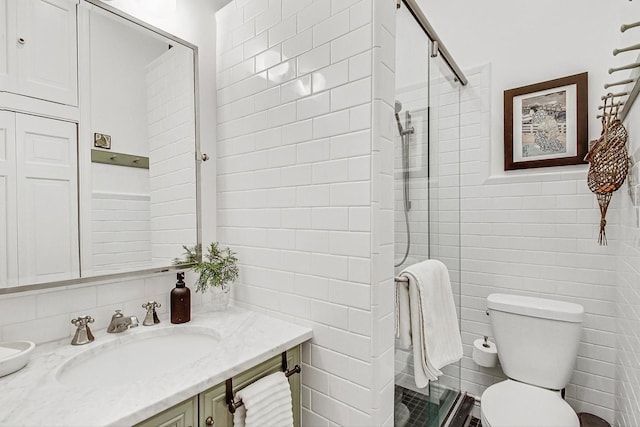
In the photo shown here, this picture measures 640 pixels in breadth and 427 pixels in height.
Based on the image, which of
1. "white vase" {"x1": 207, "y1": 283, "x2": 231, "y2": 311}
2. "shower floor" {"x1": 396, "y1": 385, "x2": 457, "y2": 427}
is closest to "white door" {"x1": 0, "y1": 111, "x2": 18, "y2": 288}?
"white vase" {"x1": 207, "y1": 283, "x2": 231, "y2": 311}

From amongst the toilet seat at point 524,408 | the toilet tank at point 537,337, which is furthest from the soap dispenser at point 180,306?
the toilet tank at point 537,337

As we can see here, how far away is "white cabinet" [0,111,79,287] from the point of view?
39.2 inches

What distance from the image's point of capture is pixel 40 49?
1.07 metres

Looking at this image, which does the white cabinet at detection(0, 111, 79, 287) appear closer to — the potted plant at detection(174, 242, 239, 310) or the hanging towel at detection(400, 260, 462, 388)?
the potted plant at detection(174, 242, 239, 310)

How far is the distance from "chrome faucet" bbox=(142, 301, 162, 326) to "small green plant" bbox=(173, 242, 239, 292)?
0.18 meters

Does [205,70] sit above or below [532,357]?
above

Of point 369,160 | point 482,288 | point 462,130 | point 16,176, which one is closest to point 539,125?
point 462,130

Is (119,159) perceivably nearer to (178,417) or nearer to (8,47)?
(8,47)

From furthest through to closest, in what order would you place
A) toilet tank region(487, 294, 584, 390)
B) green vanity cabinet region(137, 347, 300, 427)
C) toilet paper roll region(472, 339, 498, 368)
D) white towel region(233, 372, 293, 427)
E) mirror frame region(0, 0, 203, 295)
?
1. toilet paper roll region(472, 339, 498, 368)
2. toilet tank region(487, 294, 584, 390)
3. mirror frame region(0, 0, 203, 295)
4. white towel region(233, 372, 293, 427)
5. green vanity cabinet region(137, 347, 300, 427)

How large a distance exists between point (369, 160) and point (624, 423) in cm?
168

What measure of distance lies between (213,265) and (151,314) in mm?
287

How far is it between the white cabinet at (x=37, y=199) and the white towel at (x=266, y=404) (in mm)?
727

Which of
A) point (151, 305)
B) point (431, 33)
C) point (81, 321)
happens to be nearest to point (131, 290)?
point (151, 305)

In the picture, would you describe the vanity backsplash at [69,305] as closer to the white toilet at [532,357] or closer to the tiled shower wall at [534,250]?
the white toilet at [532,357]
